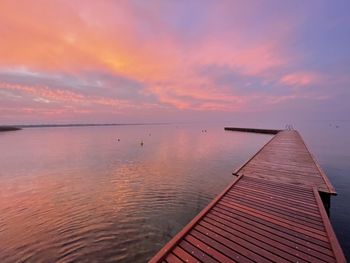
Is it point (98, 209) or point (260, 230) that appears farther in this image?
point (98, 209)

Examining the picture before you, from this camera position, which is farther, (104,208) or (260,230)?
(104,208)

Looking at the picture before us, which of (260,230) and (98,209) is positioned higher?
(260,230)

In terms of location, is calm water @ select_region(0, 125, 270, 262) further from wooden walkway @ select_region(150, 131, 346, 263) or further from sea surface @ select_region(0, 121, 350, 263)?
wooden walkway @ select_region(150, 131, 346, 263)

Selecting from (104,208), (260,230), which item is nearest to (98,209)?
(104,208)

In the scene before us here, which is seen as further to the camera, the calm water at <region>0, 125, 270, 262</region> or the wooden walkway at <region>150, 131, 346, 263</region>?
the calm water at <region>0, 125, 270, 262</region>

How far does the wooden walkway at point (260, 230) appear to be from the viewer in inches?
165

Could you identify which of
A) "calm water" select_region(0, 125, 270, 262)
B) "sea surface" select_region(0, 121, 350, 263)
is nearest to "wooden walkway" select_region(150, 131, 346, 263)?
"sea surface" select_region(0, 121, 350, 263)

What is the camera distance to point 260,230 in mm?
5168

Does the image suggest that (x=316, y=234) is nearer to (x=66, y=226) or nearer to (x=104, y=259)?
(x=104, y=259)

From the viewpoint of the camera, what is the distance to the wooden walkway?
13.8 ft

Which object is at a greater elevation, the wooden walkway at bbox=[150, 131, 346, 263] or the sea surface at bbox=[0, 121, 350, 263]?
the wooden walkway at bbox=[150, 131, 346, 263]

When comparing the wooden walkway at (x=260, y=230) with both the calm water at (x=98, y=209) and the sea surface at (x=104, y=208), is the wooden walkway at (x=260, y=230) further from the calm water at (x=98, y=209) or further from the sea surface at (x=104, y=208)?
the calm water at (x=98, y=209)

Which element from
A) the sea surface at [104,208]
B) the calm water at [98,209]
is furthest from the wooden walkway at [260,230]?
the calm water at [98,209]

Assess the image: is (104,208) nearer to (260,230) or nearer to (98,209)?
(98,209)
